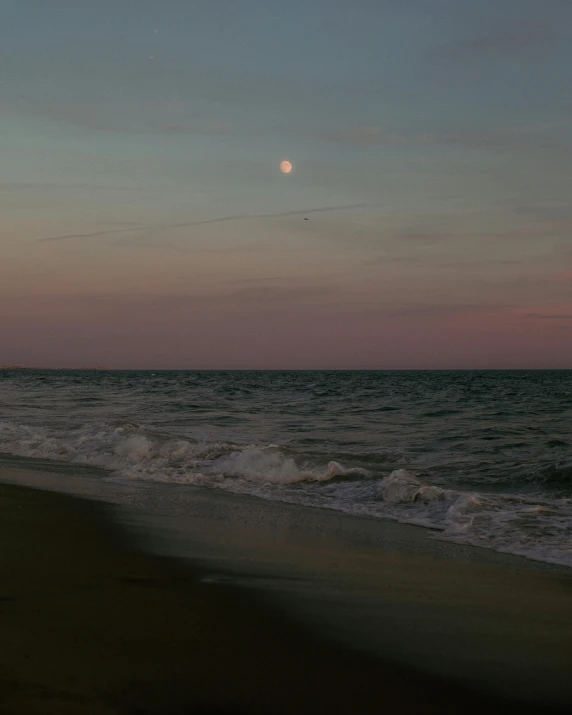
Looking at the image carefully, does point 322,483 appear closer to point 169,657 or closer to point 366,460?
point 366,460

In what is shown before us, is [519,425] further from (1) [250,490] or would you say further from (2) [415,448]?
(1) [250,490]

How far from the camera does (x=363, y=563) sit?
17.5ft

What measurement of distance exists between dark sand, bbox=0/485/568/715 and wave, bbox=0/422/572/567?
3.01m

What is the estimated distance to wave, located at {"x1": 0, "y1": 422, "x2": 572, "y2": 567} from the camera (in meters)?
6.72

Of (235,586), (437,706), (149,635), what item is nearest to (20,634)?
(149,635)

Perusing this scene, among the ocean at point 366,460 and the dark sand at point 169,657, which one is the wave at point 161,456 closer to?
the ocean at point 366,460

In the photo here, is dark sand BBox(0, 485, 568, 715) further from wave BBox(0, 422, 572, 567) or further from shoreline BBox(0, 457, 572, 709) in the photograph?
wave BBox(0, 422, 572, 567)

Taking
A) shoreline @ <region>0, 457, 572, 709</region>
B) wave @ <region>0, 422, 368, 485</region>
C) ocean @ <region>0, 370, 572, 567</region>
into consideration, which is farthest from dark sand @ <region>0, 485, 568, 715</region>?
wave @ <region>0, 422, 368, 485</region>

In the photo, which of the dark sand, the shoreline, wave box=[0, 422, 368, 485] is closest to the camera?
the dark sand

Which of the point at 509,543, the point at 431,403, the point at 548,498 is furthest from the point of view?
the point at 431,403

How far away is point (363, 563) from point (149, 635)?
2263 millimetres

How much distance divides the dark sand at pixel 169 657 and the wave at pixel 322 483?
3.01 metres

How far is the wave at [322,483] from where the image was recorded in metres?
6.72

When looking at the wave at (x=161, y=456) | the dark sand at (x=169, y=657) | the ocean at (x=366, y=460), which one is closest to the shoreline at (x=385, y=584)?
the dark sand at (x=169, y=657)
